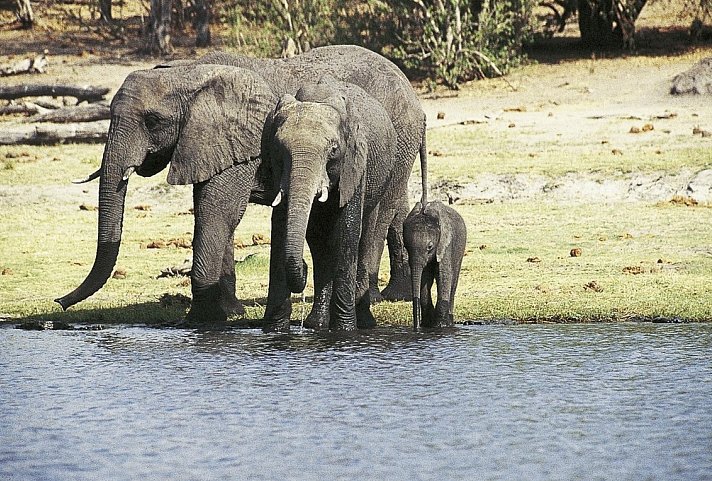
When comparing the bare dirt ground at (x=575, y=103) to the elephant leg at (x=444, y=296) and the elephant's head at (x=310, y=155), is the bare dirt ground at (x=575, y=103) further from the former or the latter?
the elephant's head at (x=310, y=155)

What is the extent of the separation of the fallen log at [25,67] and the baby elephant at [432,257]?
22232 mm

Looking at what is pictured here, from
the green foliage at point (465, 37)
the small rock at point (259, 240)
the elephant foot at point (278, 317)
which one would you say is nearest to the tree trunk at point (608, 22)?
the green foliage at point (465, 37)

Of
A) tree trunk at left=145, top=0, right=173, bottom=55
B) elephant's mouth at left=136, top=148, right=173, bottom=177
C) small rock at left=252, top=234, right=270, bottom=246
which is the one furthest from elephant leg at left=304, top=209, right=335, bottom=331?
tree trunk at left=145, top=0, right=173, bottom=55

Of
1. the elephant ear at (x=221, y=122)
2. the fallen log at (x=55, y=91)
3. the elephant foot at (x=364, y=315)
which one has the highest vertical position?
the elephant ear at (x=221, y=122)

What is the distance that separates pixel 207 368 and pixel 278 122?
5.68ft

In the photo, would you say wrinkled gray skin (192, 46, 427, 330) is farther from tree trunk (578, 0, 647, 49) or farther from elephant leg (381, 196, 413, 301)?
tree trunk (578, 0, 647, 49)

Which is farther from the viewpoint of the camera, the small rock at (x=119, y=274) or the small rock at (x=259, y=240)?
the small rock at (x=259, y=240)

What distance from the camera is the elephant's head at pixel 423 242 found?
1020 cm

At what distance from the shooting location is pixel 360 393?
8.20m

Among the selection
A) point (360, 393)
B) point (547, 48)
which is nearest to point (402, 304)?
point (360, 393)

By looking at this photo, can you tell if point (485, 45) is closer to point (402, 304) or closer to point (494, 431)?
point (402, 304)

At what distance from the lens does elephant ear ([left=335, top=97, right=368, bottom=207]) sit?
9.73 metres

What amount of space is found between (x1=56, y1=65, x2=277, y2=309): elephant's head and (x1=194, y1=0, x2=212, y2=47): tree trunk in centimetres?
2346

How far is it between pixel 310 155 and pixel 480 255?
554cm
